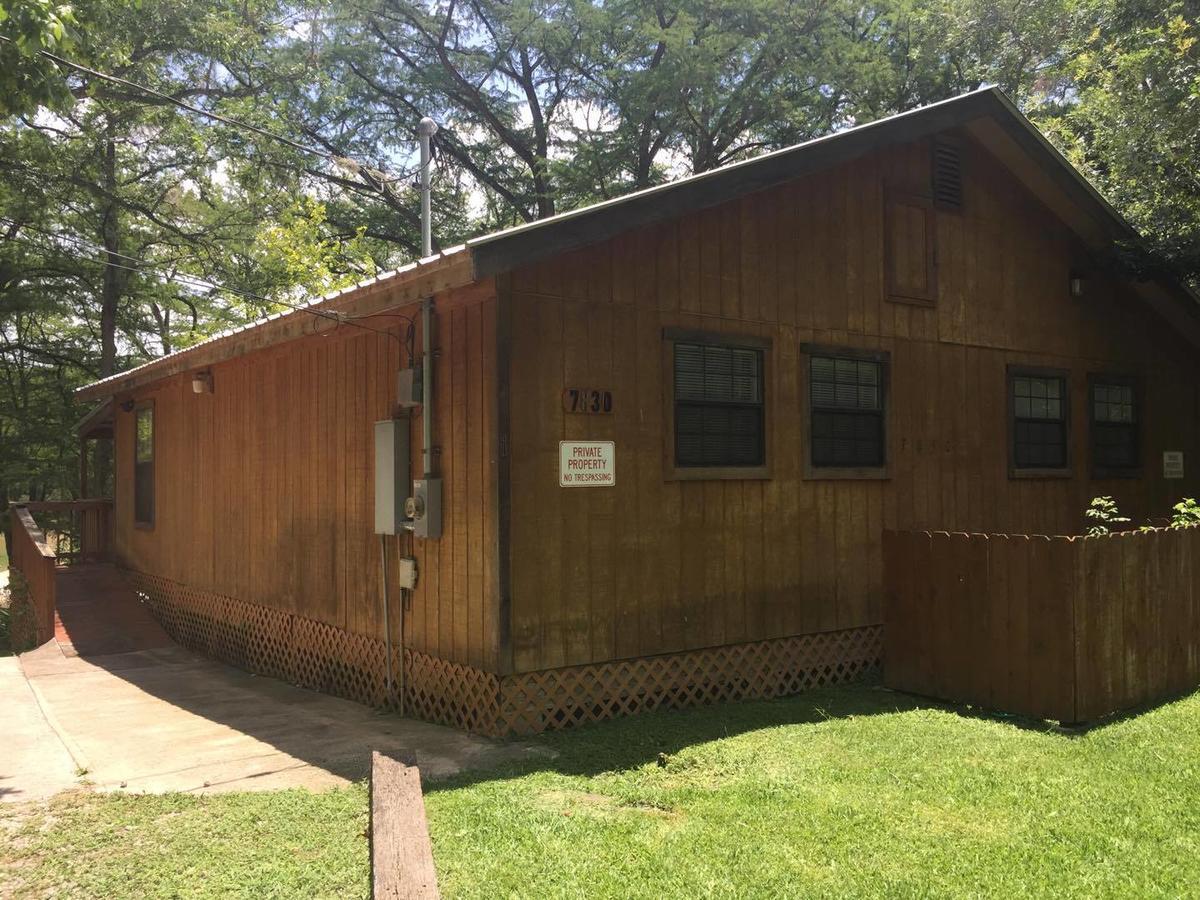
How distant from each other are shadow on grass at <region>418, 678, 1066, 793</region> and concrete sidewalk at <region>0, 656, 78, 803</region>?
89.9 inches

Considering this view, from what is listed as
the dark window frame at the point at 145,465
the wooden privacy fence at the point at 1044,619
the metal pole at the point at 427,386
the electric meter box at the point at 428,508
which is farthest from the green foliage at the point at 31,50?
the wooden privacy fence at the point at 1044,619

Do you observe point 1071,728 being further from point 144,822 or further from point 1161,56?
point 1161,56

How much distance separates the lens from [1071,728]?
604 cm

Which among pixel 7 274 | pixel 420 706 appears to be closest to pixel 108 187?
pixel 7 274

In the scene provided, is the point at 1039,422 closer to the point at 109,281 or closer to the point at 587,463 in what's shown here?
the point at 587,463

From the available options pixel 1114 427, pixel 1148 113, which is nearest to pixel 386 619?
pixel 1114 427

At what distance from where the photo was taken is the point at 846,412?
7973 mm

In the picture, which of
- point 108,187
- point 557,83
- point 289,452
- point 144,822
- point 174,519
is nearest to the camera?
point 144,822

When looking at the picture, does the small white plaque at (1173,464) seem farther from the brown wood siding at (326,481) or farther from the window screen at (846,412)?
the brown wood siding at (326,481)

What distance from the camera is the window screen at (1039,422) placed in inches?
367

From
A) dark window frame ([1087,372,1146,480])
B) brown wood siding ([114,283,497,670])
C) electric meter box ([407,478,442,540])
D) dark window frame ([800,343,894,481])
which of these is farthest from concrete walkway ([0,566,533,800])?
dark window frame ([1087,372,1146,480])

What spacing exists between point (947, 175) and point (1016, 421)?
255 cm

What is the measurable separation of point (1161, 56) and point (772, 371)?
8.77 metres

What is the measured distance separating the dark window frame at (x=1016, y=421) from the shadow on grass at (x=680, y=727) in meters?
3.05
